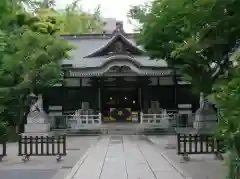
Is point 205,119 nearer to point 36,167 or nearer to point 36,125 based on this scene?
point 36,167

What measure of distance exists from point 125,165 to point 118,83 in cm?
1924

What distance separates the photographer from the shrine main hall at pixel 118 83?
2928 cm

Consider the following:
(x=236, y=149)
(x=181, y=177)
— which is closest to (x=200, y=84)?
(x=181, y=177)

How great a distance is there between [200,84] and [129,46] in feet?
53.8

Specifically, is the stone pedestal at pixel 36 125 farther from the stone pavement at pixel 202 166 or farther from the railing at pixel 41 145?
the stone pavement at pixel 202 166

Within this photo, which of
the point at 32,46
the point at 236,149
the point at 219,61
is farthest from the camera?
the point at 32,46

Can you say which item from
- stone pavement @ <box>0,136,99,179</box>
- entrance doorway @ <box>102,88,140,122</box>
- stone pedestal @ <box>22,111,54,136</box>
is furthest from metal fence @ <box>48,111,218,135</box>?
stone pavement @ <box>0,136,99,179</box>

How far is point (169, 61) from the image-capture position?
1972 cm

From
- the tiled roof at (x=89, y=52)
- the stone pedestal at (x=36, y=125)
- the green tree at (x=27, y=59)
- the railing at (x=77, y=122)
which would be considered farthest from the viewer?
the tiled roof at (x=89, y=52)

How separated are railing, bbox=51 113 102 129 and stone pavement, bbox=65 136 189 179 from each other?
9.00 metres

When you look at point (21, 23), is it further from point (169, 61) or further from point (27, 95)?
point (169, 61)

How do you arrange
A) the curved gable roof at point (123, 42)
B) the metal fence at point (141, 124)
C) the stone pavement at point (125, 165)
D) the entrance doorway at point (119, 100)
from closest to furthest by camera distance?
1. the stone pavement at point (125, 165)
2. the metal fence at point (141, 124)
3. the curved gable roof at point (123, 42)
4. the entrance doorway at point (119, 100)

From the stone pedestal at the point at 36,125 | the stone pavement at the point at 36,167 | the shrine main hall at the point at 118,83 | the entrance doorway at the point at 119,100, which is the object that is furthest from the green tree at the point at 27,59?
the entrance doorway at the point at 119,100

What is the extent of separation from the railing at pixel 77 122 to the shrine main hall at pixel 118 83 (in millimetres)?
2407
